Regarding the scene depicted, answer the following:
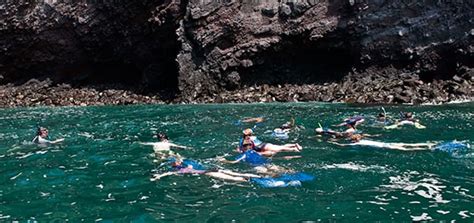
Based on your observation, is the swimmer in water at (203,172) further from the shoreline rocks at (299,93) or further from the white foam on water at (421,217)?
the shoreline rocks at (299,93)

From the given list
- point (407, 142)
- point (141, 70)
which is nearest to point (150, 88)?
point (141, 70)

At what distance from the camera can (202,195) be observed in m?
11.8

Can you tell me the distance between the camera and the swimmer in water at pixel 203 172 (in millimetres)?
13023

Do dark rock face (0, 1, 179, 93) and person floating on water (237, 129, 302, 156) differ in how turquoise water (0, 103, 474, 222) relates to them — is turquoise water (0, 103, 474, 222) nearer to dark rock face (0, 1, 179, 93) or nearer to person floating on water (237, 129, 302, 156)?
person floating on water (237, 129, 302, 156)

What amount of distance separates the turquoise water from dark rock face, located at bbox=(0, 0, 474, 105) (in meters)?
13.6

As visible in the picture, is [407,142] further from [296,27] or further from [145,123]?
[296,27]

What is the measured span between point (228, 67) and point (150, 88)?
9236 mm

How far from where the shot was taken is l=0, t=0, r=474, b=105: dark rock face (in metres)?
35.6

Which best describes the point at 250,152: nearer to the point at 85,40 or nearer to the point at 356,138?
the point at 356,138

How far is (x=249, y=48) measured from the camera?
40.5 metres

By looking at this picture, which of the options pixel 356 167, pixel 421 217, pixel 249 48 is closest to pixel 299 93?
pixel 249 48

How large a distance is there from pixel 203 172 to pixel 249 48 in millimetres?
27661

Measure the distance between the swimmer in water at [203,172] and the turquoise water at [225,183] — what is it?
1.10 ft

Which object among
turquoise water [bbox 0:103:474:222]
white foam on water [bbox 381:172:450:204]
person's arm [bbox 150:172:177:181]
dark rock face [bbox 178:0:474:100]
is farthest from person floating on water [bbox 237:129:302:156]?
dark rock face [bbox 178:0:474:100]
